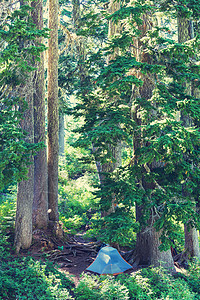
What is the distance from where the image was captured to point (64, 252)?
11.4 metres

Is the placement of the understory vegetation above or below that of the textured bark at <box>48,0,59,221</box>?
below

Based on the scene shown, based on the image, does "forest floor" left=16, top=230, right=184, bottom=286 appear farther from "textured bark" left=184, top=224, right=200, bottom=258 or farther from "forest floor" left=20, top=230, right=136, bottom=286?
"textured bark" left=184, top=224, right=200, bottom=258

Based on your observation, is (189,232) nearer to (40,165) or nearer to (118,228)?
(118,228)

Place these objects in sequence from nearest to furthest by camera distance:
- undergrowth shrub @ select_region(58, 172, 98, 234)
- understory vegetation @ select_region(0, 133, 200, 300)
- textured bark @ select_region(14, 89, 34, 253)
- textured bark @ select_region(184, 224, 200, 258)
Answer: understory vegetation @ select_region(0, 133, 200, 300) → textured bark @ select_region(14, 89, 34, 253) → textured bark @ select_region(184, 224, 200, 258) → undergrowth shrub @ select_region(58, 172, 98, 234)

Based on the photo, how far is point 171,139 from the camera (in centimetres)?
677

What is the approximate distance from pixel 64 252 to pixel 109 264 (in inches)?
94.7

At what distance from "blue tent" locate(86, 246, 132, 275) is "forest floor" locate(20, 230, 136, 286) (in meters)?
0.37

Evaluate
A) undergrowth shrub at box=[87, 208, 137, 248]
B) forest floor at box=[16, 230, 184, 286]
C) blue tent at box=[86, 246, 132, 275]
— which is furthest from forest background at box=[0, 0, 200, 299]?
blue tent at box=[86, 246, 132, 275]

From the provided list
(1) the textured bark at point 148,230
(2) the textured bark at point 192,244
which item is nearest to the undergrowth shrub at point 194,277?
(1) the textured bark at point 148,230

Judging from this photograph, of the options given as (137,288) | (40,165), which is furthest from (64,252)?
(137,288)

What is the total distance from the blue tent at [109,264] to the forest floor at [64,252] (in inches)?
14.6

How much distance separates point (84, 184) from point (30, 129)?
31.0 ft

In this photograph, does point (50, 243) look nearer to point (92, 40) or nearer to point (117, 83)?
point (117, 83)

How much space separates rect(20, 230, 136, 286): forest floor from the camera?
10266 millimetres
